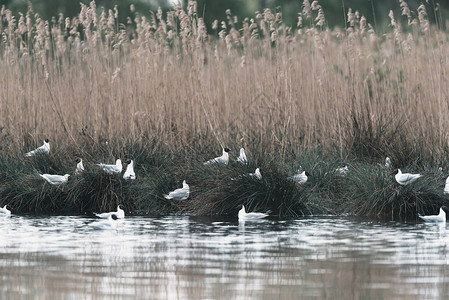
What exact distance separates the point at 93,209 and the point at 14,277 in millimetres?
4824

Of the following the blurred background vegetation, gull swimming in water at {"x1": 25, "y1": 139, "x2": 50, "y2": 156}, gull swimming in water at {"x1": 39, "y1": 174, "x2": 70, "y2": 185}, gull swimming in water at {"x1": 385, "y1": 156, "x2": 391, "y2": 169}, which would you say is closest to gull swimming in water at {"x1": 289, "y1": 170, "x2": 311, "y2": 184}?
gull swimming in water at {"x1": 385, "y1": 156, "x2": 391, "y2": 169}

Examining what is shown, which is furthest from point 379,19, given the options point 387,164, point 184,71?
point 387,164

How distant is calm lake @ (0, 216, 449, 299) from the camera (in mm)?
6082

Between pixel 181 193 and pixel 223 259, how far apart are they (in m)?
3.46

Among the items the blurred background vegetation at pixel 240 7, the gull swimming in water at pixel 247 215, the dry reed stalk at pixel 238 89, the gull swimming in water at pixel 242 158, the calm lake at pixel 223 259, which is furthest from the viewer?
the blurred background vegetation at pixel 240 7

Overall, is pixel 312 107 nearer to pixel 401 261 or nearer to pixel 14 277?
pixel 401 261

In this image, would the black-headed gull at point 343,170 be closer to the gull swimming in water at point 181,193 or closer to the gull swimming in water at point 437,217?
the gull swimming in water at point 437,217

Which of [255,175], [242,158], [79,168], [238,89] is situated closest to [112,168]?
[79,168]

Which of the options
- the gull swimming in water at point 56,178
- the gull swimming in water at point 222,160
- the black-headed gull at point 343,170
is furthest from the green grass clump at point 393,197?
the gull swimming in water at point 56,178

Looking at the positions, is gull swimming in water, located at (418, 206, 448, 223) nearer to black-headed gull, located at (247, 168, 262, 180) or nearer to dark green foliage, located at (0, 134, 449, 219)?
dark green foliage, located at (0, 134, 449, 219)

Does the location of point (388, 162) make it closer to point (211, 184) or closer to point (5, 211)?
point (211, 184)

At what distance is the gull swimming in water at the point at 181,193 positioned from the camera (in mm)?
10852

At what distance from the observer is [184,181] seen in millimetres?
10844

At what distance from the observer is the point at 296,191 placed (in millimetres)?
10633
